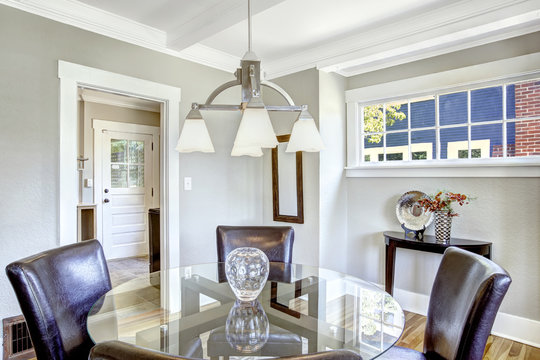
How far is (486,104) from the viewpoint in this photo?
103 inches

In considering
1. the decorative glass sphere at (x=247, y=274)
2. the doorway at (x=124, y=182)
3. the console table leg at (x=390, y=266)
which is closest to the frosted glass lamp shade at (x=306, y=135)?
the decorative glass sphere at (x=247, y=274)

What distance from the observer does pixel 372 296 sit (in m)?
1.61

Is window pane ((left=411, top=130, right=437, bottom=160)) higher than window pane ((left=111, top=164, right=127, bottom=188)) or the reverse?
higher

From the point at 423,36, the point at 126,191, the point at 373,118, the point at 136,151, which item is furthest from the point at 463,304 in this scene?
the point at 136,151

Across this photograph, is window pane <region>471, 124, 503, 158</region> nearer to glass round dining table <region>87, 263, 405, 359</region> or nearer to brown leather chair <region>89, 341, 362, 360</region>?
glass round dining table <region>87, 263, 405, 359</region>

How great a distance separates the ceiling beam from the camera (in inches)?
82.0

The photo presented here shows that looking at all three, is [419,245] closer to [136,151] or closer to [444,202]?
[444,202]

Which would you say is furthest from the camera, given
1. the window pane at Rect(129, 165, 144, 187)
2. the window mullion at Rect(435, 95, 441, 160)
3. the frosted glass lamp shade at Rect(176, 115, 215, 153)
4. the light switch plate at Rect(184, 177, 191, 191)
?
the window pane at Rect(129, 165, 144, 187)

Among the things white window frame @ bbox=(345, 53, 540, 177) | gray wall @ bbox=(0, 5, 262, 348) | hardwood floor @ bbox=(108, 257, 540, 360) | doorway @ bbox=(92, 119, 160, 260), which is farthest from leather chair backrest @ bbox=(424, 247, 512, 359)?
doorway @ bbox=(92, 119, 160, 260)

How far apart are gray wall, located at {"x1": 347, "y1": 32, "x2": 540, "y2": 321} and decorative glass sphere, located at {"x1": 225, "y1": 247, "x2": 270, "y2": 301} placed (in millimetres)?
1959

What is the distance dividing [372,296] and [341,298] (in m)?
0.16

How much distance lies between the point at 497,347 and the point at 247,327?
214 centimetres

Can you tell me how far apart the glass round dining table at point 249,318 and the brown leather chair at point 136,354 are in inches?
17.0

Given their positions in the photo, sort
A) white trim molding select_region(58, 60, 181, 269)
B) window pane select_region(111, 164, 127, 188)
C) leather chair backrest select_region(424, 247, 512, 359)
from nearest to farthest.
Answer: leather chair backrest select_region(424, 247, 512, 359) < white trim molding select_region(58, 60, 181, 269) < window pane select_region(111, 164, 127, 188)
